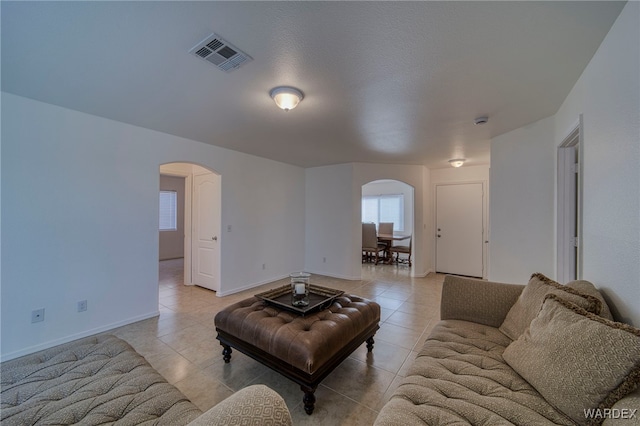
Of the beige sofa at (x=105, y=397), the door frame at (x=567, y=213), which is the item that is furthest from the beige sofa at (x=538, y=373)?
the door frame at (x=567, y=213)

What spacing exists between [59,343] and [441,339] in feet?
11.8

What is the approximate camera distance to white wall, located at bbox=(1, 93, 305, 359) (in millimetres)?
2270

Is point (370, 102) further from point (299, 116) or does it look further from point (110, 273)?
point (110, 273)

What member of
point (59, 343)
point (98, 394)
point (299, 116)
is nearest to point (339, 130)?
point (299, 116)

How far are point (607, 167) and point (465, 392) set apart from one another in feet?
5.02

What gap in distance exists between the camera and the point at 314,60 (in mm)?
1665

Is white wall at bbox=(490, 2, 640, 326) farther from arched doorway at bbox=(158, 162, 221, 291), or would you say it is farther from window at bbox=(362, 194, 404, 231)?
window at bbox=(362, 194, 404, 231)

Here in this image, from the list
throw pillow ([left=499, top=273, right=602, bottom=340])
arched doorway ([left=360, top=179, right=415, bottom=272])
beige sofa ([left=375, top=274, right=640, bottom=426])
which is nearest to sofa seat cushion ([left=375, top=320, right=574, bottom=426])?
beige sofa ([left=375, top=274, right=640, bottom=426])

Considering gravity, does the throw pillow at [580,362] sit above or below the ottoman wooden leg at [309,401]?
above

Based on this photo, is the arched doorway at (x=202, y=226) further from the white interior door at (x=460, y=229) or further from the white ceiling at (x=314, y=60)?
the white interior door at (x=460, y=229)

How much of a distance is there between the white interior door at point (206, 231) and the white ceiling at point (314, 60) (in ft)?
4.84

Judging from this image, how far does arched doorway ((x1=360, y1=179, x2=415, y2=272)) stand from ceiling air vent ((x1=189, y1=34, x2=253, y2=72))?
597 centimetres

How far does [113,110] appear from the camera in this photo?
2557 millimetres

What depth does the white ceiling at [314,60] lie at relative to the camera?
1.29 meters
